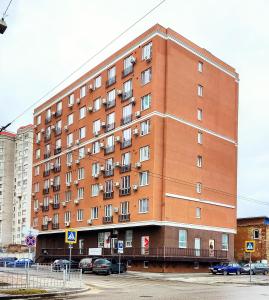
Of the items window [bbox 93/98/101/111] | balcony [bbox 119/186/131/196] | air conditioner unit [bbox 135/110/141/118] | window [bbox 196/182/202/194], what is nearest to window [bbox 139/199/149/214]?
balcony [bbox 119/186/131/196]

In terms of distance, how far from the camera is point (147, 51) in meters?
53.6

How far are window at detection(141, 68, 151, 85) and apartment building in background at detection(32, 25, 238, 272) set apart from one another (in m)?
0.10

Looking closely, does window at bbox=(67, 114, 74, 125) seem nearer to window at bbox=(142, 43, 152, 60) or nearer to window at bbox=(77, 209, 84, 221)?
window at bbox=(77, 209, 84, 221)

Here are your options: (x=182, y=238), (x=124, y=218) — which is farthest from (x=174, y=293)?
(x=124, y=218)

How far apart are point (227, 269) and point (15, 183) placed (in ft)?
283

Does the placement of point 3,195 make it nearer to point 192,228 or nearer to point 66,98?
point 66,98

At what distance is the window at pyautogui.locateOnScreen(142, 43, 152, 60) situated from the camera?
174 ft

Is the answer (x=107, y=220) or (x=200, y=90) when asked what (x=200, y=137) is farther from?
(x=107, y=220)

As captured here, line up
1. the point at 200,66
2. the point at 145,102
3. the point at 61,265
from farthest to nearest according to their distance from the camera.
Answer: the point at 200,66, the point at 145,102, the point at 61,265

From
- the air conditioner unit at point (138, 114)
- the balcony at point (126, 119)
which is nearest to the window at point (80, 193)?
the balcony at point (126, 119)

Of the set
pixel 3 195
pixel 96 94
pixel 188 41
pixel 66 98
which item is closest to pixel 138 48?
pixel 188 41

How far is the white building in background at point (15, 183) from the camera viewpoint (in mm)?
121438

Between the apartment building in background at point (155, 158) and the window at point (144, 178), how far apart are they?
0.10 metres

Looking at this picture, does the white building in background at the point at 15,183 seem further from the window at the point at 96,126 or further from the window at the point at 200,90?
the window at the point at 200,90
